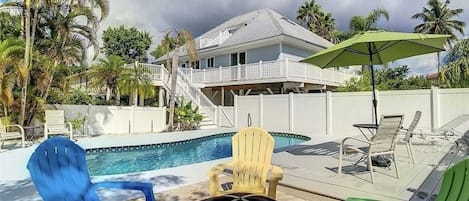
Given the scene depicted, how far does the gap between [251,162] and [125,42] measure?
40953 mm

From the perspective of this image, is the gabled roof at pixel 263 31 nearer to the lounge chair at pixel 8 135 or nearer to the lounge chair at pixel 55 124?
the lounge chair at pixel 55 124

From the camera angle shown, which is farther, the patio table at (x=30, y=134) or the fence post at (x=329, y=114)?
the fence post at (x=329, y=114)

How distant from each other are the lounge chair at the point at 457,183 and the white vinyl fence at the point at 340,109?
1064 cm

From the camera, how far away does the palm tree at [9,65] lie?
973 centimetres

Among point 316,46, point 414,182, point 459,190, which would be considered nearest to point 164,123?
point 316,46

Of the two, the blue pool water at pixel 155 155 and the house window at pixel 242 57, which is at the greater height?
the house window at pixel 242 57

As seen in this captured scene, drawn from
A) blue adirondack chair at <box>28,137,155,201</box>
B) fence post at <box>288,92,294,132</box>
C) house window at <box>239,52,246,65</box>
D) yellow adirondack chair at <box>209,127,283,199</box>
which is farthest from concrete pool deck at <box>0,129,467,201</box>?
house window at <box>239,52,246,65</box>

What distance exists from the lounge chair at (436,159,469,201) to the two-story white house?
14613 mm

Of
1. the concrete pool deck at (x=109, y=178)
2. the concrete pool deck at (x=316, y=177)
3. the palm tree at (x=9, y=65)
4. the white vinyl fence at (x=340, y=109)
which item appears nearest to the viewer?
the concrete pool deck at (x=316, y=177)

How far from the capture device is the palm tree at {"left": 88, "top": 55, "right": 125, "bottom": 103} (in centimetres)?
1586

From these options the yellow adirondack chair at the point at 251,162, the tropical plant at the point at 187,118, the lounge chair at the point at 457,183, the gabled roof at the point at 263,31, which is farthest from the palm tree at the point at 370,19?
the lounge chair at the point at 457,183

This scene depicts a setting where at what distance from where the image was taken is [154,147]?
11430 millimetres

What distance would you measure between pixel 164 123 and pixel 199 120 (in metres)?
2.04

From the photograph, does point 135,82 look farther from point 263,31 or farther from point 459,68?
point 459,68
